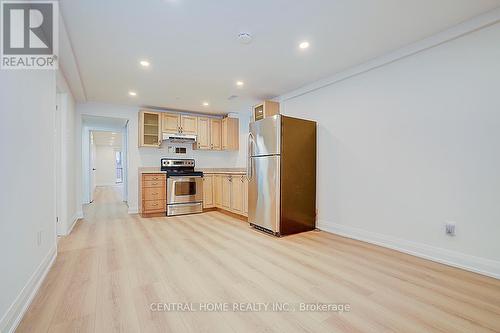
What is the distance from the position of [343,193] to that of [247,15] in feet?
8.64

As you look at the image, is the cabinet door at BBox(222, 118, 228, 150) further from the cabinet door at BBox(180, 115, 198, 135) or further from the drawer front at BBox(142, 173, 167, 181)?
the drawer front at BBox(142, 173, 167, 181)

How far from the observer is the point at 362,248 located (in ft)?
9.33

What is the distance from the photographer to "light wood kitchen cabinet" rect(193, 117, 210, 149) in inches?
221

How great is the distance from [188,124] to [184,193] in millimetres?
1664

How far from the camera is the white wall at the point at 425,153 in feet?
7.11

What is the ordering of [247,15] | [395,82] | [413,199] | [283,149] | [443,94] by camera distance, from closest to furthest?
[247,15] → [443,94] → [413,199] → [395,82] → [283,149]

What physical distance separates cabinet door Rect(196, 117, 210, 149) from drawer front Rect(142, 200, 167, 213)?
1.57 m

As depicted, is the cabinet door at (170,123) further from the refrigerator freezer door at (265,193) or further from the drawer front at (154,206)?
the refrigerator freezer door at (265,193)

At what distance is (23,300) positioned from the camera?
159 cm

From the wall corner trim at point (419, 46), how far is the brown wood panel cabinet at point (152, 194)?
11.5ft

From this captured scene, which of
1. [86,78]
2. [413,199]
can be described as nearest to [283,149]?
[413,199]

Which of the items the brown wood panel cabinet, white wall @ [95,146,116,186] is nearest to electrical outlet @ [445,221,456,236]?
the brown wood panel cabinet

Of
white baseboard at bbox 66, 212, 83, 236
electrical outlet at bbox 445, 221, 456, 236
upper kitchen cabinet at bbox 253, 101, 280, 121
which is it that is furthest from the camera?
upper kitchen cabinet at bbox 253, 101, 280, 121

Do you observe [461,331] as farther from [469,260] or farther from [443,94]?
[443,94]
